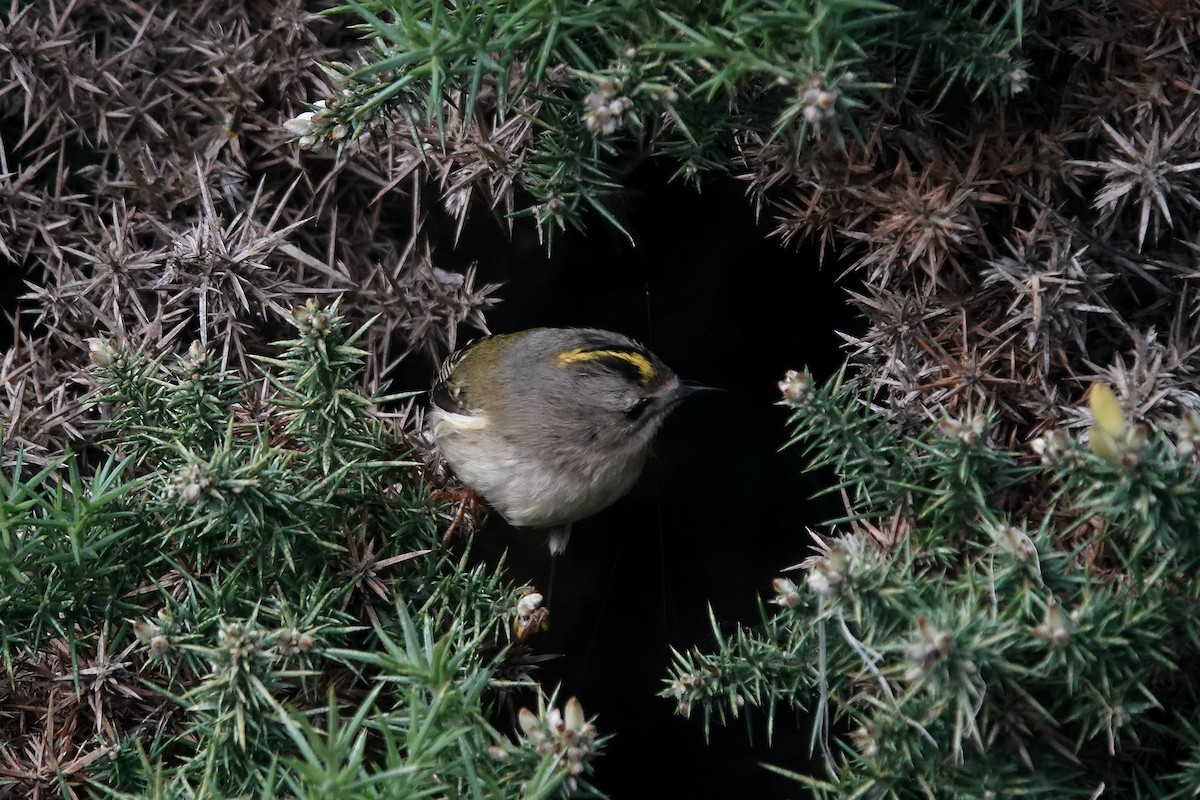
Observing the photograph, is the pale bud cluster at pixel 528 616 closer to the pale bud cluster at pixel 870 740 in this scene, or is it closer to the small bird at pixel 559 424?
the small bird at pixel 559 424

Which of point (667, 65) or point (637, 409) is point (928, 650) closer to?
point (667, 65)

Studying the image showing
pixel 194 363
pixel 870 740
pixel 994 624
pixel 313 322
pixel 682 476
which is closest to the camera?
pixel 994 624

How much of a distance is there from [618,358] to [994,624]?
135cm

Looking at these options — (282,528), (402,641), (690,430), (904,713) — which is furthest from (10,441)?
(904,713)

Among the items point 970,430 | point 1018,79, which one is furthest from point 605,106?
point 970,430

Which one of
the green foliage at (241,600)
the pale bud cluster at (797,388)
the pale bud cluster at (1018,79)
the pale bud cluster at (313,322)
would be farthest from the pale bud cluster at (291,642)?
the pale bud cluster at (1018,79)

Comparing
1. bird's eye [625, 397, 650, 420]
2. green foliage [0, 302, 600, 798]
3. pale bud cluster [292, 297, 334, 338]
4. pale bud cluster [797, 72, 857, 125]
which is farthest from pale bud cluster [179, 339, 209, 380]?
pale bud cluster [797, 72, 857, 125]

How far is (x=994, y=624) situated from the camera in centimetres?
151

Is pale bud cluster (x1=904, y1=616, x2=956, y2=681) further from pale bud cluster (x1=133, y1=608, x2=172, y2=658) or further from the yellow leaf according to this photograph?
pale bud cluster (x1=133, y1=608, x2=172, y2=658)

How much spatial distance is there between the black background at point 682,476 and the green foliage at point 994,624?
0.33 metres

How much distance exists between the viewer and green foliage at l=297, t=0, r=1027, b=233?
1681mm

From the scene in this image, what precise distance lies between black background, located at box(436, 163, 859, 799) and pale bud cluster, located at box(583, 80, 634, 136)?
68 centimetres

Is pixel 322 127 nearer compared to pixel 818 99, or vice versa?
pixel 818 99

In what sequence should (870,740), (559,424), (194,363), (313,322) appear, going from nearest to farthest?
(870,740) → (313,322) → (194,363) → (559,424)
